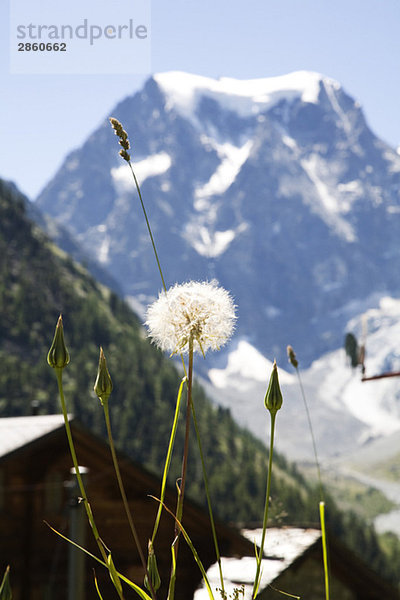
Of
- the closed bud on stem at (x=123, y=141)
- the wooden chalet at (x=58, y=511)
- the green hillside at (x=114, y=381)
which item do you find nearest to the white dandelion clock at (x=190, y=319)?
the closed bud on stem at (x=123, y=141)

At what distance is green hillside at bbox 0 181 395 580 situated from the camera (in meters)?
63.7

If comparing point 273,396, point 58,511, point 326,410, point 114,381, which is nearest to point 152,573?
point 273,396

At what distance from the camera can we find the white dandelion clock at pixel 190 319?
27.9 inches

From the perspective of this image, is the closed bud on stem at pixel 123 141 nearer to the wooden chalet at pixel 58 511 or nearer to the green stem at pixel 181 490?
the green stem at pixel 181 490

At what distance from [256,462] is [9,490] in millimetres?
72814

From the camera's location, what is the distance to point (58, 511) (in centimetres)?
303

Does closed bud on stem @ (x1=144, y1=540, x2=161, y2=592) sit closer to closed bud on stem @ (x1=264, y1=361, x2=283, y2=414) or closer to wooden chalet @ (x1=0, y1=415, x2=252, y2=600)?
closed bud on stem @ (x1=264, y1=361, x2=283, y2=414)

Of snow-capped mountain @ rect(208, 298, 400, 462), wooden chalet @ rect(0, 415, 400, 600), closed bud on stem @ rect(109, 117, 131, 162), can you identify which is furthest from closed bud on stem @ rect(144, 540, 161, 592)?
snow-capped mountain @ rect(208, 298, 400, 462)

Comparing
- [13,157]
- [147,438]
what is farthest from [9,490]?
[13,157]

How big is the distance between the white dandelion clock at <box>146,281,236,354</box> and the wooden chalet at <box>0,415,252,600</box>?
1.92m

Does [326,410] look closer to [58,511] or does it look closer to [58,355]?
[58,511]

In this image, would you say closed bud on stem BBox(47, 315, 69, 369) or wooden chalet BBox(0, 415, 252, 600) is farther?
wooden chalet BBox(0, 415, 252, 600)

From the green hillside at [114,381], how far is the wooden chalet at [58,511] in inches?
2182

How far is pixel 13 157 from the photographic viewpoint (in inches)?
6029
